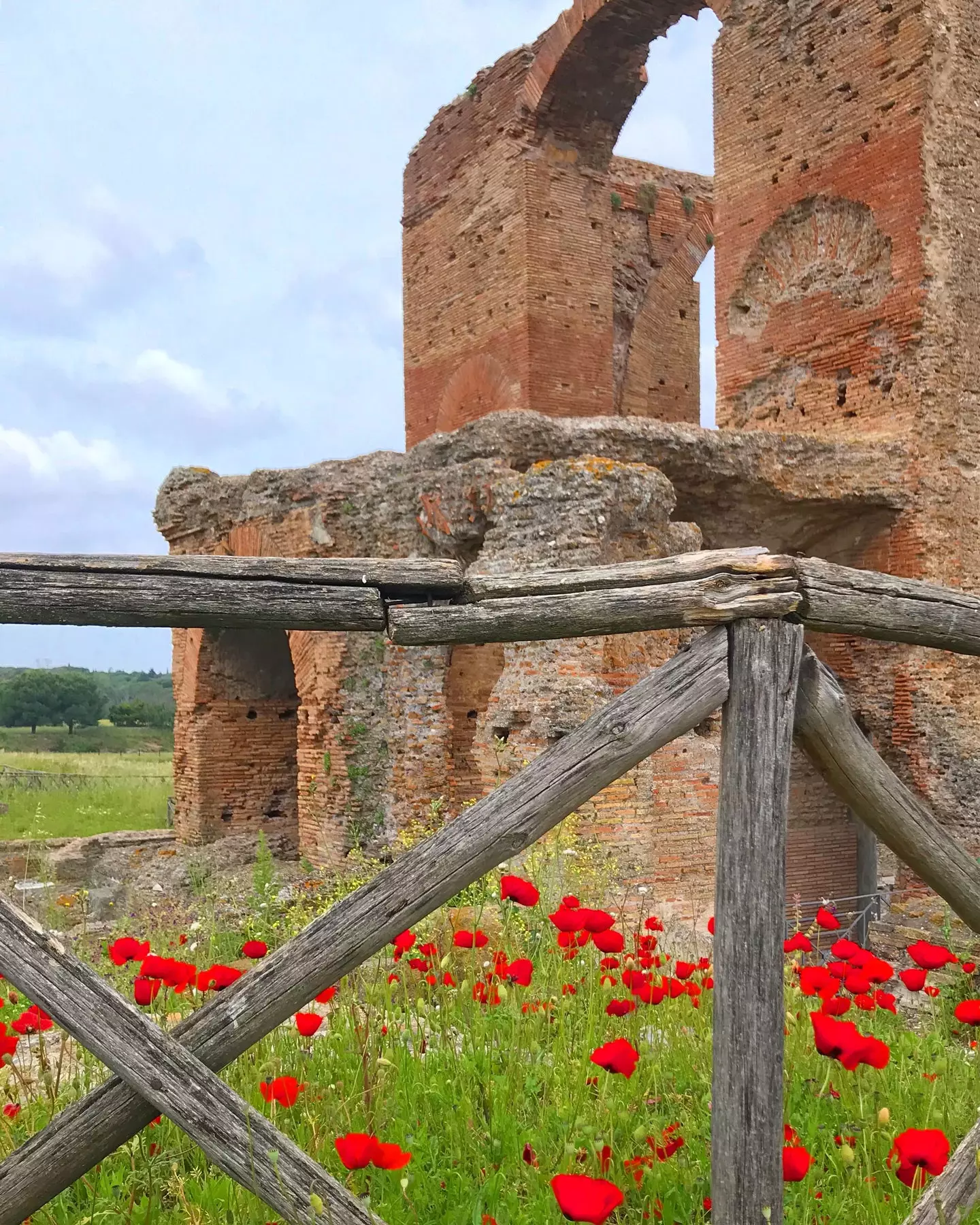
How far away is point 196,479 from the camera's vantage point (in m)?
10.9

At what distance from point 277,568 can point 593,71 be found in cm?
1266

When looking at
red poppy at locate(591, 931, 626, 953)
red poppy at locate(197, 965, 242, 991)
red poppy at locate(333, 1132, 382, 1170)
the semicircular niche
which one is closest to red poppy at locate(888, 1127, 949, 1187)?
red poppy at locate(591, 931, 626, 953)

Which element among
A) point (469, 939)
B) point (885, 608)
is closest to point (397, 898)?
point (469, 939)

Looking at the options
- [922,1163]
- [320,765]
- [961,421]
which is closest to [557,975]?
[922,1163]

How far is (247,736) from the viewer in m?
11.6

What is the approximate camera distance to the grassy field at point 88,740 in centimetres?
3044

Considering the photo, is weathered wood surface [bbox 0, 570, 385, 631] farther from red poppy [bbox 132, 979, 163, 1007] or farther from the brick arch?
the brick arch

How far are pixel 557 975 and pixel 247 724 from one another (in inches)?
335

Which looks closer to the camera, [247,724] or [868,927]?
[868,927]

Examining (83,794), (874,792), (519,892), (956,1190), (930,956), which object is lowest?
(83,794)

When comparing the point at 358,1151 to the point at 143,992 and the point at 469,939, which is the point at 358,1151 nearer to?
the point at 143,992

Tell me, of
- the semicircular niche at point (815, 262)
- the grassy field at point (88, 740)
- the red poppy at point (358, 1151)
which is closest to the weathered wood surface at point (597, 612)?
the red poppy at point (358, 1151)

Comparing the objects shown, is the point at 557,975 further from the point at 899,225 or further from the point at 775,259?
the point at 775,259

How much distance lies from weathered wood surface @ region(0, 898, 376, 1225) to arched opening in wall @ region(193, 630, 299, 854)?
9.15 m
